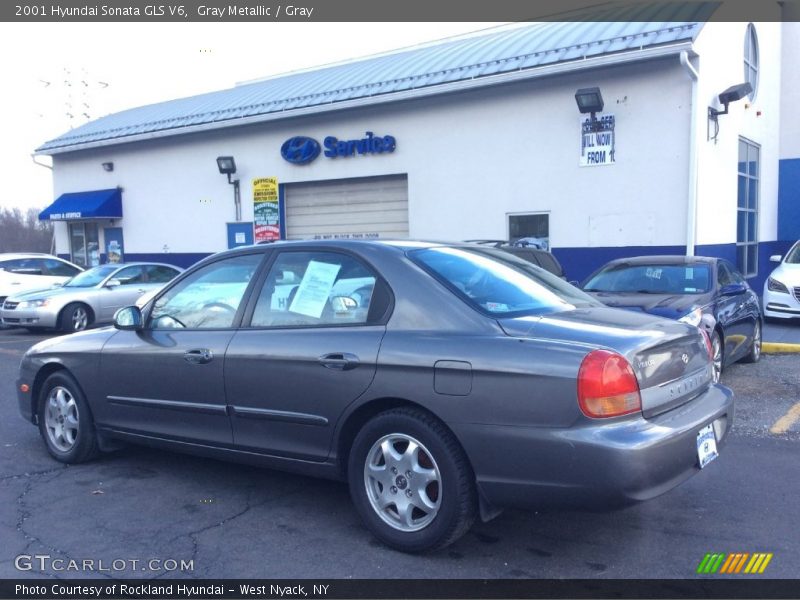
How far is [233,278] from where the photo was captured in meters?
4.76

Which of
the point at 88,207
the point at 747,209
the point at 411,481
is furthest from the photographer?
the point at 88,207

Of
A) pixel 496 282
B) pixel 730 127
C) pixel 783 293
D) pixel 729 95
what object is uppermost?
pixel 729 95

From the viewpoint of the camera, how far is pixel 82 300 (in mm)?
13281

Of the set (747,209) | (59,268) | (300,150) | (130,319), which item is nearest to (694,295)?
(130,319)

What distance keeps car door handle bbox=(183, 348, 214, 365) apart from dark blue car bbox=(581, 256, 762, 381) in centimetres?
438

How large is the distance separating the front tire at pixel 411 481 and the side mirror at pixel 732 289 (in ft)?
18.0

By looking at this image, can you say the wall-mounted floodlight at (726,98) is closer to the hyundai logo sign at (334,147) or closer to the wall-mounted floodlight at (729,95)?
the wall-mounted floodlight at (729,95)

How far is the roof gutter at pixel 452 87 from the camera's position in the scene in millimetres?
11812

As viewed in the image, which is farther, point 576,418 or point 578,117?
point 578,117

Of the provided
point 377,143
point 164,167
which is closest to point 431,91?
point 377,143

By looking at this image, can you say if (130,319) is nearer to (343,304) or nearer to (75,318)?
(343,304)

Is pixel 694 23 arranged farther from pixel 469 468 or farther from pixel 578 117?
pixel 469 468

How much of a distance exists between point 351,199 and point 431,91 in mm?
3275

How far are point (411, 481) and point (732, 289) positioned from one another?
5980 mm
